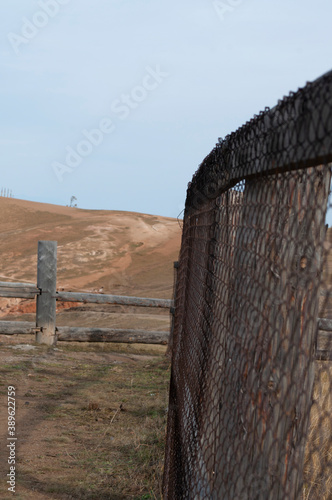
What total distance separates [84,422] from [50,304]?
3926 millimetres

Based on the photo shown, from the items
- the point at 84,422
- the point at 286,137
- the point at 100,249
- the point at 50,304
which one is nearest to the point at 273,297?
the point at 286,137

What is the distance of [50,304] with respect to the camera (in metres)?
9.02

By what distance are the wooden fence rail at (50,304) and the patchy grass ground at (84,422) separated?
0.27m

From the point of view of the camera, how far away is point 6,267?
72.4 feet

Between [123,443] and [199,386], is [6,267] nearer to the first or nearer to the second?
[123,443]

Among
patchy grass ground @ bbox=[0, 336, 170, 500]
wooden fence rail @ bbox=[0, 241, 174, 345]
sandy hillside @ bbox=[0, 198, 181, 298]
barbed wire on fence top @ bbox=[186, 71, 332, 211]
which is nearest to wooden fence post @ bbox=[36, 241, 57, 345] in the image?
wooden fence rail @ bbox=[0, 241, 174, 345]

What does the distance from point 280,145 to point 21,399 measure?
213 inches

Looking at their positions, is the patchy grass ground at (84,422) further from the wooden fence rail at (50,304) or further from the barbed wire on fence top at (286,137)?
the barbed wire on fence top at (286,137)

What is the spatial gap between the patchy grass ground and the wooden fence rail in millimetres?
274

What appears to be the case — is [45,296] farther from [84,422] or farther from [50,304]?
[84,422]

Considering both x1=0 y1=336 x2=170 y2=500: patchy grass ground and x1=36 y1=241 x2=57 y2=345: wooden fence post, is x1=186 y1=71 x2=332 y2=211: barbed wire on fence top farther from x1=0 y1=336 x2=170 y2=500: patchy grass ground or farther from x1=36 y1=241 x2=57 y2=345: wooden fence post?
x1=36 y1=241 x2=57 y2=345: wooden fence post

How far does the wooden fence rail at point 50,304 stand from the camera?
8.91 m

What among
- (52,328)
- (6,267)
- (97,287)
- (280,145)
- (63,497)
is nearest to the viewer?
(280,145)

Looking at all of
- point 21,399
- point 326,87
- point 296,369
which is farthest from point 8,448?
point 326,87
